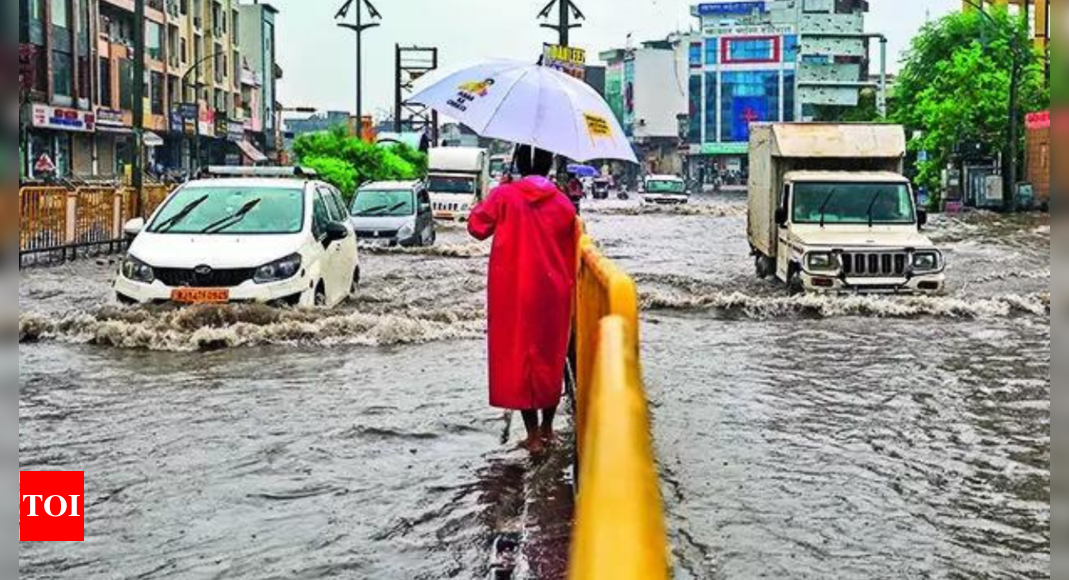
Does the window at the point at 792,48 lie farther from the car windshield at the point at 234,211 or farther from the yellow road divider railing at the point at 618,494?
the yellow road divider railing at the point at 618,494

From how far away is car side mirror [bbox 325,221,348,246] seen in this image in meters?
13.6

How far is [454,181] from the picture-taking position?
42.8m

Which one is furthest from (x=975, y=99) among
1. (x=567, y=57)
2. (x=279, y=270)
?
(x=279, y=270)

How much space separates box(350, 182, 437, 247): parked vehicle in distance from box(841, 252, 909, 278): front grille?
13395 mm

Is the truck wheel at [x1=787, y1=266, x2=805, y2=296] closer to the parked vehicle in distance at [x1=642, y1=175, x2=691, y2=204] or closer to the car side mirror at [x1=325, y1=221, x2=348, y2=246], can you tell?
the car side mirror at [x1=325, y1=221, x2=348, y2=246]

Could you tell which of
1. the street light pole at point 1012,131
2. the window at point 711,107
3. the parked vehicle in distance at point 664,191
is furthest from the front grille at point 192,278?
the window at point 711,107

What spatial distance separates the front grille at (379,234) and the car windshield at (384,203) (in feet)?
2.23

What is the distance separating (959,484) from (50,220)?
19.8 m

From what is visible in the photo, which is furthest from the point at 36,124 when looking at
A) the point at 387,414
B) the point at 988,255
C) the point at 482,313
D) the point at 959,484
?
the point at 959,484

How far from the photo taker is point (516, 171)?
7.40 metres

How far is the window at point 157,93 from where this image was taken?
66125 millimetres

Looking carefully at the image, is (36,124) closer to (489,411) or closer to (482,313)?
(482,313)

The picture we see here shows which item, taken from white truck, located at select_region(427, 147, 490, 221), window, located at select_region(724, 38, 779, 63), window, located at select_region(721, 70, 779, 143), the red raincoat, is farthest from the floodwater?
window, located at select_region(724, 38, 779, 63)

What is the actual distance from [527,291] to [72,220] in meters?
19.8
